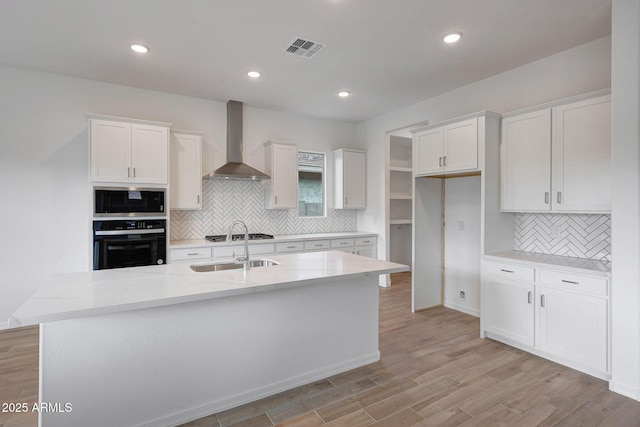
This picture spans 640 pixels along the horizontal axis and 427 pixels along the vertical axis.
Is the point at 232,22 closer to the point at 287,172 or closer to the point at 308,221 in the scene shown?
the point at 287,172

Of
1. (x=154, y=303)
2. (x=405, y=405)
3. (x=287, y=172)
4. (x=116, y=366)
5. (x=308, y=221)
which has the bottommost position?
(x=405, y=405)

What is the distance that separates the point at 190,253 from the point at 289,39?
2731mm

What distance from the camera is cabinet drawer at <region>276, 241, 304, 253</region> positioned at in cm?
463

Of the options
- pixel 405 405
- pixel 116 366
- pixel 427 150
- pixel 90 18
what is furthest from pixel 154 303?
pixel 427 150

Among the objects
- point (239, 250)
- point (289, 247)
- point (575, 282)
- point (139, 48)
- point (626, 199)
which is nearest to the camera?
point (626, 199)

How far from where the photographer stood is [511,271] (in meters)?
3.14

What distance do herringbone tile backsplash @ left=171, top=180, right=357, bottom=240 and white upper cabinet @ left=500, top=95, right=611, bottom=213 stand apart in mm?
3134

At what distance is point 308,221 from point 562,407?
4.03m

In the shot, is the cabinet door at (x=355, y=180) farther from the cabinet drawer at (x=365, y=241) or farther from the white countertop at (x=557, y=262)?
the white countertop at (x=557, y=262)

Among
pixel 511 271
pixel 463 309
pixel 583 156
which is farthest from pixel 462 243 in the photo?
pixel 583 156

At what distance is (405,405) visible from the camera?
225cm

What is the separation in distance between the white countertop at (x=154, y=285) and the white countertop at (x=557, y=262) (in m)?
1.29

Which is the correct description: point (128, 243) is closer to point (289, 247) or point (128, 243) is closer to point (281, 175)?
point (289, 247)

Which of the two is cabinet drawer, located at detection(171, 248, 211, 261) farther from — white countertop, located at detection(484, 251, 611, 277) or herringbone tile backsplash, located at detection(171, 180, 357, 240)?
white countertop, located at detection(484, 251, 611, 277)
